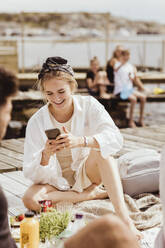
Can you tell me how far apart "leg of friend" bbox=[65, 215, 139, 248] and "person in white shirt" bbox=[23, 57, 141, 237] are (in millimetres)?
1730

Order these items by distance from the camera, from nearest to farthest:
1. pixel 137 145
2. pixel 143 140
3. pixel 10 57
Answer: pixel 137 145 < pixel 143 140 < pixel 10 57

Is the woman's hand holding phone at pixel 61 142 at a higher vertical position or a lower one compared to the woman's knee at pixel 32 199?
higher

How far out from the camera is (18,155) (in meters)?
4.70

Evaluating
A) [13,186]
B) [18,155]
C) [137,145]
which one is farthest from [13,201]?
[137,145]

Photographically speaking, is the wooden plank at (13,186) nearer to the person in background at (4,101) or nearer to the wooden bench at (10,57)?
the person in background at (4,101)

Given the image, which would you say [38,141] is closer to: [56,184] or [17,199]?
[56,184]

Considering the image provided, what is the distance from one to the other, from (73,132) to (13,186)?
95 cm

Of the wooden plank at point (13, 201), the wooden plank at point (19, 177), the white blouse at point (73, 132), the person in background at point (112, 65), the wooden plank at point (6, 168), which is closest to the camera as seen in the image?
the white blouse at point (73, 132)

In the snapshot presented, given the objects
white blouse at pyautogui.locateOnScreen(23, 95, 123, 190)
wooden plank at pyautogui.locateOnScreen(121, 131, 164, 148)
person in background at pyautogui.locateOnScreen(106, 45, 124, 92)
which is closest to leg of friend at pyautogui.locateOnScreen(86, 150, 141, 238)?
white blouse at pyautogui.locateOnScreen(23, 95, 123, 190)

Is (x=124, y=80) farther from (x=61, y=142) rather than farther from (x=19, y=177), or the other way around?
(x=61, y=142)

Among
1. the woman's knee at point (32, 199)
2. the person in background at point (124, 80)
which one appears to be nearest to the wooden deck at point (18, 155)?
the woman's knee at point (32, 199)

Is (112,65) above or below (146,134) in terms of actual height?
above

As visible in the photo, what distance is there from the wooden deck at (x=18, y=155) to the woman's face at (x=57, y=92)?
0.86 meters

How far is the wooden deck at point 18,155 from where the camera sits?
3504 millimetres
